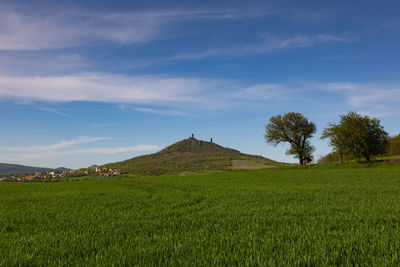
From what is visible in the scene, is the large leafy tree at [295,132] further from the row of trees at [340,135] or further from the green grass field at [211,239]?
the green grass field at [211,239]

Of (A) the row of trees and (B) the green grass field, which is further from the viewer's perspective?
(A) the row of trees

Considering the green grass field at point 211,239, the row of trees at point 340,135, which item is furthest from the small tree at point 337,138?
the green grass field at point 211,239

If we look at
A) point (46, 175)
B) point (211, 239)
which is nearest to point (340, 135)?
point (211, 239)

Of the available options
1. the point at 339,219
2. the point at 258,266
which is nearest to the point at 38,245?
the point at 258,266

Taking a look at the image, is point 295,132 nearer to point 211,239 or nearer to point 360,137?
point 360,137

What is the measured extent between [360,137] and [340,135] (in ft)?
12.6

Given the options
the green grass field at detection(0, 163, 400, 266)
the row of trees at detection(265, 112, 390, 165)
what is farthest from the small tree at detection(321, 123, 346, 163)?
the green grass field at detection(0, 163, 400, 266)

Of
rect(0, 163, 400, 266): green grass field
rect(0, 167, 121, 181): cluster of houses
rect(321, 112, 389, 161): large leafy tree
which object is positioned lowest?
rect(0, 167, 121, 181): cluster of houses

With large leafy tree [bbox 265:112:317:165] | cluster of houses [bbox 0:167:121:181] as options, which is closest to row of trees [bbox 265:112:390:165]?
large leafy tree [bbox 265:112:317:165]

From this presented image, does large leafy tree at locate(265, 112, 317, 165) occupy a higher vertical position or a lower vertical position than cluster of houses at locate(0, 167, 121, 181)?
higher

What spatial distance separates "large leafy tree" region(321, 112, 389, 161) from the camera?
51438 mm

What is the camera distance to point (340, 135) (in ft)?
175

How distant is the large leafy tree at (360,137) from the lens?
51.4m

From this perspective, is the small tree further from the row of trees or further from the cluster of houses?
the cluster of houses
